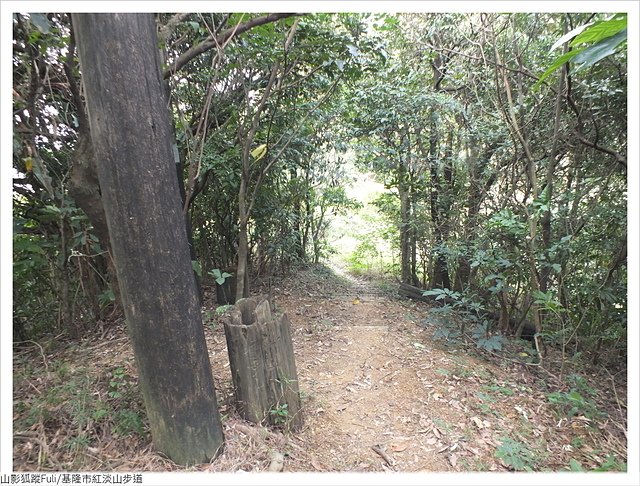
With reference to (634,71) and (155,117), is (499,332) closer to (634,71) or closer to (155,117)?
(634,71)

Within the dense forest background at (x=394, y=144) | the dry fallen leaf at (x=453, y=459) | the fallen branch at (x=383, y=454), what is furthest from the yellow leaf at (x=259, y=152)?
the dry fallen leaf at (x=453, y=459)

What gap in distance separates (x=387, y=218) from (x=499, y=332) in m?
3.65

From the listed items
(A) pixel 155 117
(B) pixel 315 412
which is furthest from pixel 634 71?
(B) pixel 315 412

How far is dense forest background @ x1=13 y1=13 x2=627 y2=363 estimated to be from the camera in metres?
2.47

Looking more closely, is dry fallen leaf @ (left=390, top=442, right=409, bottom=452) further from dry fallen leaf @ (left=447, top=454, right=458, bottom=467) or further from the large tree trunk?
the large tree trunk

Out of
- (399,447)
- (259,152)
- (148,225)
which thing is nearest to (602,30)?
(148,225)

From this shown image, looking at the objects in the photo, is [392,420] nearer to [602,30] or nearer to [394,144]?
[602,30]

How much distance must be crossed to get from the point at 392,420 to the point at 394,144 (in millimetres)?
4278

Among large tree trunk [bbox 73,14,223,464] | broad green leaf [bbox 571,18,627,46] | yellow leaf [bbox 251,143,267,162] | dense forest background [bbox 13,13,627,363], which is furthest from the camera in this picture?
yellow leaf [bbox 251,143,267,162]

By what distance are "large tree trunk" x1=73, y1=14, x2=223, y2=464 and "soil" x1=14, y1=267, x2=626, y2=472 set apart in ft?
1.05

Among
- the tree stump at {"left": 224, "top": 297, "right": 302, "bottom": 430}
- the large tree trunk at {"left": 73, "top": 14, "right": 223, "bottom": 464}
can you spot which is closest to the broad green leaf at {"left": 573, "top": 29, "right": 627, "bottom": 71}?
the large tree trunk at {"left": 73, "top": 14, "right": 223, "bottom": 464}

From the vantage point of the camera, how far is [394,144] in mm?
5305

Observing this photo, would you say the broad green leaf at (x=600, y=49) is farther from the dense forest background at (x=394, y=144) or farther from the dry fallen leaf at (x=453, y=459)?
the dry fallen leaf at (x=453, y=459)

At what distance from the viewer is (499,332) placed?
12.8 feet
